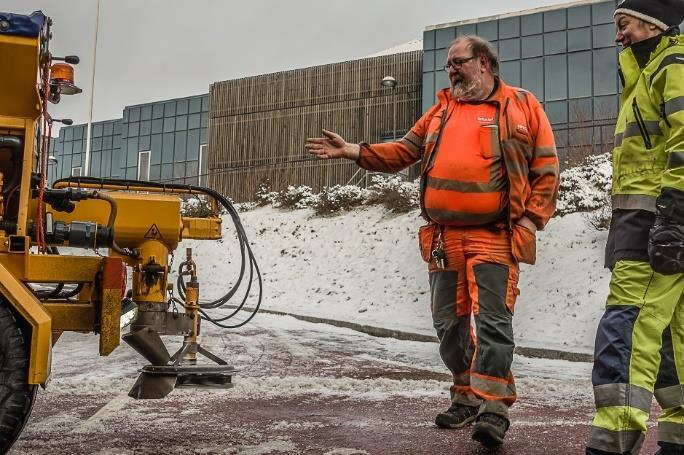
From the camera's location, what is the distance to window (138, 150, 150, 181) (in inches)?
1640

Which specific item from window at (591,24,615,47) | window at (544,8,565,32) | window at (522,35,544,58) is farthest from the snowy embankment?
window at (591,24,615,47)

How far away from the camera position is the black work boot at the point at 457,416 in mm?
4324

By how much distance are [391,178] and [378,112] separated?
783 centimetres

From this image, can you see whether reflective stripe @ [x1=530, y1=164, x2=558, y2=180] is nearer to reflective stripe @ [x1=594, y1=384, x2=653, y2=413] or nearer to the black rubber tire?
reflective stripe @ [x1=594, y1=384, x2=653, y2=413]

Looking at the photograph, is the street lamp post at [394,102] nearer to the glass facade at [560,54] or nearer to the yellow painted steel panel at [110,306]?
the glass facade at [560,54]

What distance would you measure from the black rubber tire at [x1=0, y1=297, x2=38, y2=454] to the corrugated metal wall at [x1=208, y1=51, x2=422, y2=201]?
24.3m

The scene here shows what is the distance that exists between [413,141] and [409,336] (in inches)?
276

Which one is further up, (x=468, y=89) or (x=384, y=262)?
→ (x=468, y=89)

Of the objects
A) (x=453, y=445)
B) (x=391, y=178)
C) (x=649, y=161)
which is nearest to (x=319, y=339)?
(x=453, y=445)

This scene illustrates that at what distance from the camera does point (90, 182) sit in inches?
194

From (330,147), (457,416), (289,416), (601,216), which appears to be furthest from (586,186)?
(289,416)

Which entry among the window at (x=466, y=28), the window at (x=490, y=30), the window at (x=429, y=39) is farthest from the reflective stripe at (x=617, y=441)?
the window at (x=429, y=39)

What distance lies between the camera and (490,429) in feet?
12.3

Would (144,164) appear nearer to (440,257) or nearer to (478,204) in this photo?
(440,257)
